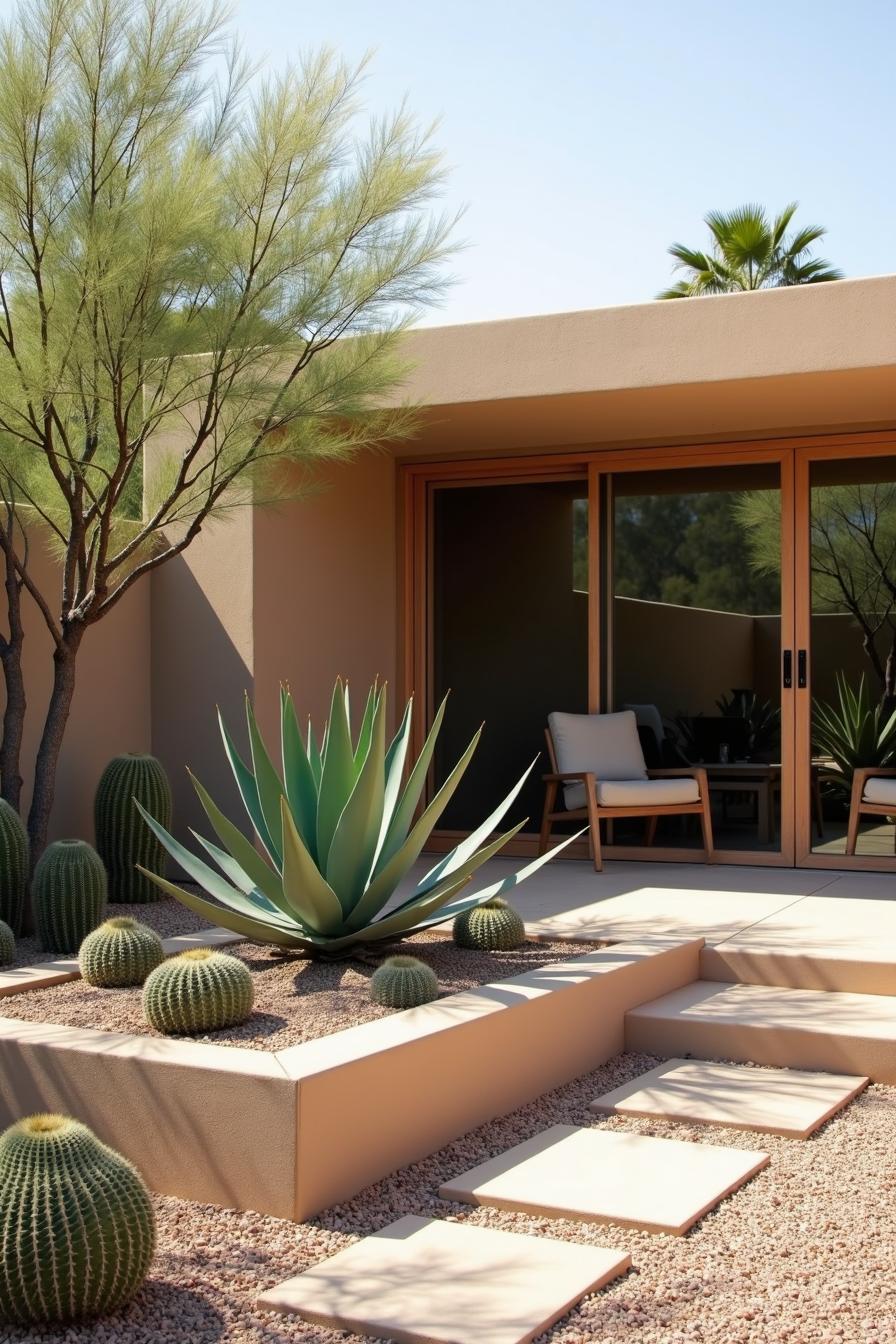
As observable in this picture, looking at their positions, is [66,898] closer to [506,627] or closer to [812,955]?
[812,955]

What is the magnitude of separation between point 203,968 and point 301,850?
1.52 feet

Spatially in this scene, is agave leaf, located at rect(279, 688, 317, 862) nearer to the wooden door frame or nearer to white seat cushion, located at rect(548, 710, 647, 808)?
white seat cushion, located at rect(548, 710, 647, 808)

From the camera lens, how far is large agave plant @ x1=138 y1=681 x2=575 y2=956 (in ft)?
13.8

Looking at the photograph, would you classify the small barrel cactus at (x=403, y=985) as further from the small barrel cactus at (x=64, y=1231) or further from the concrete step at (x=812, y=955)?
the concrete step at (x=812, y=955)

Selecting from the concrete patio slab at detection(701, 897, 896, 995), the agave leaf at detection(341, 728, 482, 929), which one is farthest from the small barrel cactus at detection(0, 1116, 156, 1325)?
the concrete patio slab at detection(701, 897, 896, 995)

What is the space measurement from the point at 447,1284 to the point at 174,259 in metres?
3.66

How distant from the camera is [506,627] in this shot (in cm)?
→ 822

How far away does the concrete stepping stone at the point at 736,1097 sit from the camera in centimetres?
371

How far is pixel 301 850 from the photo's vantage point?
12.9 feet

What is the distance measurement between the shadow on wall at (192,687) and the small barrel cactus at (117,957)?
2.70m

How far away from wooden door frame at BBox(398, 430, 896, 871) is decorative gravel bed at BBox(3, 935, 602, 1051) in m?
2.87

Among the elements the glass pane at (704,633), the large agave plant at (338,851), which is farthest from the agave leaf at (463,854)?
the glass pane at (704,633)

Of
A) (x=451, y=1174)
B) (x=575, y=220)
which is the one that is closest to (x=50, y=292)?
(x=451, y=1174)

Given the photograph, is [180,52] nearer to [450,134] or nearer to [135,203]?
[135,203]
